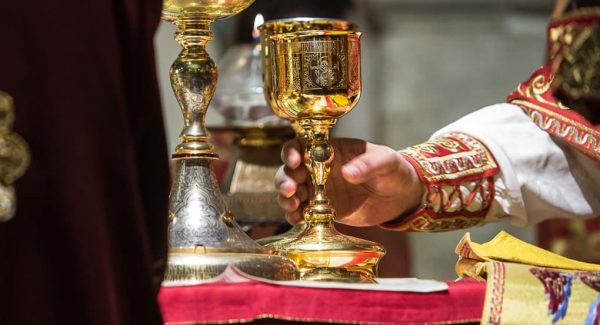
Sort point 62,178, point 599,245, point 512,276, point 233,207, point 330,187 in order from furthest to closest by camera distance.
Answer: point 599,245, point 233,207, point 330,187, point 512,276, point 62,178

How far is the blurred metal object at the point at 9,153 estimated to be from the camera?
1055 millimetres

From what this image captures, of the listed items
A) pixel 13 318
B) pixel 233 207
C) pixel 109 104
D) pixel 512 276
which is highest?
pixel 109 104

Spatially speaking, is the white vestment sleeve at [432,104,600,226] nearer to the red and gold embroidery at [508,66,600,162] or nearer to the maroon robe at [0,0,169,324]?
the red and gold embroidery at [508,66,600,162]

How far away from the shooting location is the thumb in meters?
1.67

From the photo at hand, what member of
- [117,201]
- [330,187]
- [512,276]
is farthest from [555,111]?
[117,201]

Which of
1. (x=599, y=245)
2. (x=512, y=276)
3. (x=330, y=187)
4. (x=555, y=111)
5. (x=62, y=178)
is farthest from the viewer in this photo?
(x=599, y=245)

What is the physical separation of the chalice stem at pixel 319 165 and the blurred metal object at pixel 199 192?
0.36ft

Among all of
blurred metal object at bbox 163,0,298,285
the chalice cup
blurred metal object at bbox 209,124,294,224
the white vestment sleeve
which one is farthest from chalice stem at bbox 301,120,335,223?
blurred metal object at bbox 209,124,294,224

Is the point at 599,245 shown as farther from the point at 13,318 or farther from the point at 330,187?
the point at 13,318

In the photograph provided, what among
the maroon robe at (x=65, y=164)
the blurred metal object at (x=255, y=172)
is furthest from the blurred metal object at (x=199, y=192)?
the blurred metal object at (x=255, y=172)

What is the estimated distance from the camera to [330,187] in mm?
1846

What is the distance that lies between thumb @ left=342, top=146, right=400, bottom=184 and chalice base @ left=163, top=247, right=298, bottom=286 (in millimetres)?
191

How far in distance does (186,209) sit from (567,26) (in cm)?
79

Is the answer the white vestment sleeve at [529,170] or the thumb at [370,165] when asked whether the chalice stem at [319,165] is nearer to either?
the thumb at [370,165]
